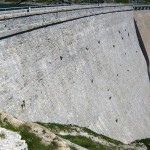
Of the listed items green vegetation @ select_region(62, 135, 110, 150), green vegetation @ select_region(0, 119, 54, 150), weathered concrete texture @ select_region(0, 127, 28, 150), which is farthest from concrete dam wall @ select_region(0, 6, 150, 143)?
weathered concrete texture @ select_region(0, 127, 28, 150)

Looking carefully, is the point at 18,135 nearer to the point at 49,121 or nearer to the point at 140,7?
the point at 49,121

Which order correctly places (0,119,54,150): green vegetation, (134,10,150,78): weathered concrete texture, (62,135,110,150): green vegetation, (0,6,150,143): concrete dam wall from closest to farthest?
(0,119,54,150): green vegetation < (0,6,150,143): concrete dam wall < (62,135,110,150): green vegetation < (134,10,150,78): weathered concrete texture

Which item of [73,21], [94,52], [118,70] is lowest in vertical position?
[118,70]

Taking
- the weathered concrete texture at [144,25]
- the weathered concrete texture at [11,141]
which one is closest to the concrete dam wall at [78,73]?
the weathered concrete texture at [144,25]

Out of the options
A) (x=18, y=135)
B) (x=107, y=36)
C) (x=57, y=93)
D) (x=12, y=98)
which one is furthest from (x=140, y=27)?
(x=18, y=135)

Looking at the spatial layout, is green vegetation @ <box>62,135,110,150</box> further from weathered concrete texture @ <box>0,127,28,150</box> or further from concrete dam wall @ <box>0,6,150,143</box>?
weathered concrete texture @ <box>0,127,28,150</box>

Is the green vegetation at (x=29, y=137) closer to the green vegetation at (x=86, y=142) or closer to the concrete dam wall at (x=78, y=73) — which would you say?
the concrete dam wall at (x=78, y=73)

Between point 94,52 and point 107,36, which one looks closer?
point 94,52
